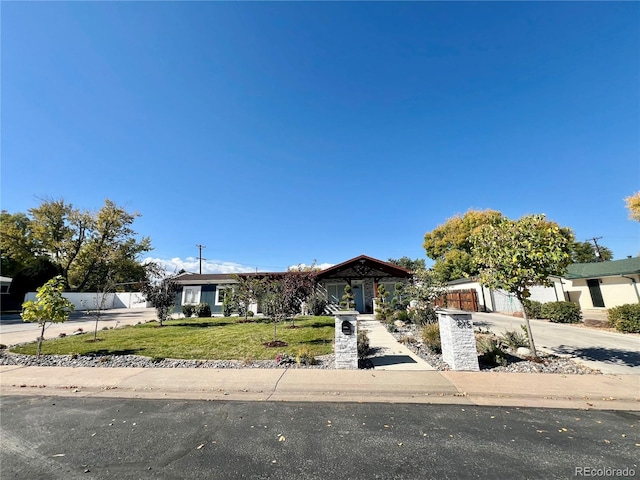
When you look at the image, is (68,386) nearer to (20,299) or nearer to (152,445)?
(152,445)

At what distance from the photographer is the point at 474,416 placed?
4348 millimetres

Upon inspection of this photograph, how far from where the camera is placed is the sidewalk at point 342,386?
505 cm

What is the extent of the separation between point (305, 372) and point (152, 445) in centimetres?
354

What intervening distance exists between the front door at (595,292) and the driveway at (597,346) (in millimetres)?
12398

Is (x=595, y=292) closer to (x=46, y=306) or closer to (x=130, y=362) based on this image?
(x=130, y=362)

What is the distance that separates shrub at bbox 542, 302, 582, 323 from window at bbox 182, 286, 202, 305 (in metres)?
Result: 26.0

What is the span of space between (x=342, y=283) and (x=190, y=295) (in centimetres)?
1388

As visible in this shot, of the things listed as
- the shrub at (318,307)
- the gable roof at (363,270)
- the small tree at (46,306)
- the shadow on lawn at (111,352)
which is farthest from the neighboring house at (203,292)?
the small tree at (46,306)

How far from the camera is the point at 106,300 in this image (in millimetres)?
33750

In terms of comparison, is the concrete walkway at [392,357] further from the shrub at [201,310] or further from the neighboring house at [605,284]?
the neighboring house at [605,284]

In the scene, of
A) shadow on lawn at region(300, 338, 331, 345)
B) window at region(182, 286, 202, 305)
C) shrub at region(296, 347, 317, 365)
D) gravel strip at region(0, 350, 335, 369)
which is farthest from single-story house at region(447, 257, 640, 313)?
window at region(182, 286, 202, 305)

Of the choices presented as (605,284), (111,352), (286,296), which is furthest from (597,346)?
(605,284)

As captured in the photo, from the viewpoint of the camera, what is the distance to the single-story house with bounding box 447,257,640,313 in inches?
766

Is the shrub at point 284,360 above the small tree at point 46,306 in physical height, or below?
below
